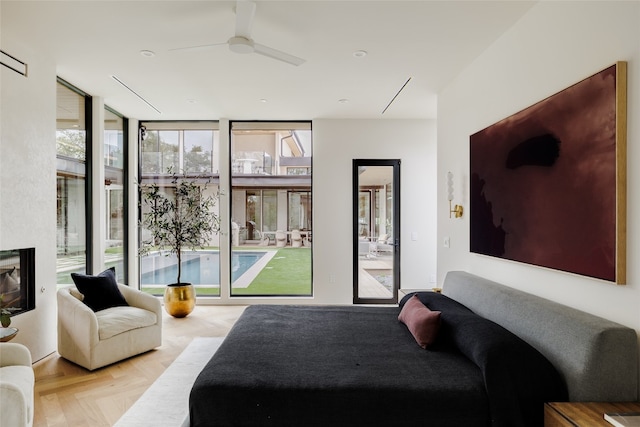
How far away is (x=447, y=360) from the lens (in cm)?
209

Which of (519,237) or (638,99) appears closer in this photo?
(638,99)

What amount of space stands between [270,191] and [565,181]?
4837mm

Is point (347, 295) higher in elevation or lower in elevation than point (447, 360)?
lower

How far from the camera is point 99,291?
144 inches

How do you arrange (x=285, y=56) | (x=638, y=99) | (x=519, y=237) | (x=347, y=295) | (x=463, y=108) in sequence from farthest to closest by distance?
1. (x=347, y=295)
2. (x=463, y=108)
3. (x=285, y=56)
4. (x=519, y=237)
5. (x=638, y=99)

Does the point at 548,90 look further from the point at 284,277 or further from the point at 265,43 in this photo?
the point at 284,277

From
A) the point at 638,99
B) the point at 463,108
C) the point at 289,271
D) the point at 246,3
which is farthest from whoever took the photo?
the point at 289,271

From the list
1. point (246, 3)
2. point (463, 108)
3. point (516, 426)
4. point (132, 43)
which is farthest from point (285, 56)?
point (516, 426)

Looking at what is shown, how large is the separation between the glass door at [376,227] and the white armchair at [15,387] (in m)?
4.11

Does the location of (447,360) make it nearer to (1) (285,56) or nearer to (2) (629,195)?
(2) (629,195)

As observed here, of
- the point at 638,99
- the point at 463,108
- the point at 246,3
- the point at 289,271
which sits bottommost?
the point at 289,271

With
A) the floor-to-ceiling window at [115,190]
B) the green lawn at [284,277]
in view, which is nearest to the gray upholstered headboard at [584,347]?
the green lawn at [284,277]

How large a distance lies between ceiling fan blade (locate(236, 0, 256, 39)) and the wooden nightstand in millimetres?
2882

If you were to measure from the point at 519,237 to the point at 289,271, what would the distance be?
6.69m
